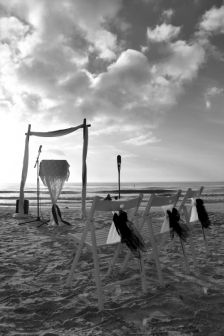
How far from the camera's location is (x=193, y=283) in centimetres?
333

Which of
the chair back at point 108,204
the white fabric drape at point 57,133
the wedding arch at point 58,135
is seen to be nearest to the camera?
the chair back at point 108,204

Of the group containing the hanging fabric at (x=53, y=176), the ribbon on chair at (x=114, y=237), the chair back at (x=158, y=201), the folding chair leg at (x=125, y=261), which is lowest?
the folding chair leg at (x=125, y=261)

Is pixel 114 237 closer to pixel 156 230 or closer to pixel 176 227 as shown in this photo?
pixel 176 227

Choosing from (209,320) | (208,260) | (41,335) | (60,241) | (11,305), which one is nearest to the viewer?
(41,335)

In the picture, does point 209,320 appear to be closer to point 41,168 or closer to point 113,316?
point 113,316

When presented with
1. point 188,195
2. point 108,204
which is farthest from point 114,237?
point 188,195

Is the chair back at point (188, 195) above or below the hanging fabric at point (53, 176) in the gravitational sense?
below

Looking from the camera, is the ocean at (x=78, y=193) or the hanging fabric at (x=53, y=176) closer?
the hanging fabric at (x=53, y=176)

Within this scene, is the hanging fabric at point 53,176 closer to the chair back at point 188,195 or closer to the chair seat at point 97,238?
the chair seat at point 97,238

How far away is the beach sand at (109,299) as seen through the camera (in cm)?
234

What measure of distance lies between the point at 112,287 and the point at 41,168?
5636 millimetres

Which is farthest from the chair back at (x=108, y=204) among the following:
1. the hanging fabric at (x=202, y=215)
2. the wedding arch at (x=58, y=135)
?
the wedding arch at (x=58, y=135)

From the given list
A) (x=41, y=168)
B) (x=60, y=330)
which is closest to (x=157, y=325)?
(x=60, y=330)

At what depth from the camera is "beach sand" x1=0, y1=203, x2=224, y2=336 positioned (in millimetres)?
2344
